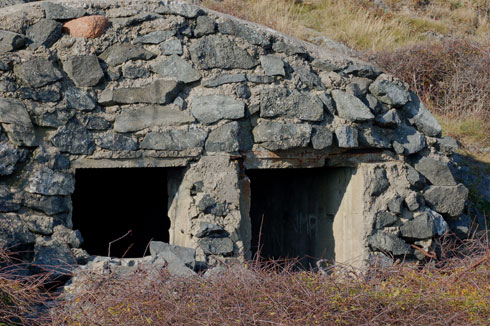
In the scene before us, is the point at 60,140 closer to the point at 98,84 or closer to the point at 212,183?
the point at 98,84

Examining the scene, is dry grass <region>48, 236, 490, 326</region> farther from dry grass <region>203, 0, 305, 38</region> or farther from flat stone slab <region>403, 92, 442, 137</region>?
dry grass <region>203, 0, 305, 38</region>

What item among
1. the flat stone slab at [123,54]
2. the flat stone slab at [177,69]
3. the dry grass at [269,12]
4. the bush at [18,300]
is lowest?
the bush at [18,300]

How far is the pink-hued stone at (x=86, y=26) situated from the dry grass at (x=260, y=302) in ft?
5.98

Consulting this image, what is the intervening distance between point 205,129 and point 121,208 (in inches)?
124

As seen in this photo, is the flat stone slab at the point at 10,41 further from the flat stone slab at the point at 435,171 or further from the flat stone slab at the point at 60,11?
the flat stone slab at the point at 435,171

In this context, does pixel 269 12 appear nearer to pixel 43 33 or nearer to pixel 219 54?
pixel 219 54

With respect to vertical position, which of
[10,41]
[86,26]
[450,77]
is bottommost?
[10,41]

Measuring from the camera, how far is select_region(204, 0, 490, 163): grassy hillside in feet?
28.4

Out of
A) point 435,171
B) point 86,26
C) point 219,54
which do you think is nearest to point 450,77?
point 435,171

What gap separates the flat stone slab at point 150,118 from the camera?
451 centimetres

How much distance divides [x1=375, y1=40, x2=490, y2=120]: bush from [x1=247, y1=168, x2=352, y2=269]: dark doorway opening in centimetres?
340

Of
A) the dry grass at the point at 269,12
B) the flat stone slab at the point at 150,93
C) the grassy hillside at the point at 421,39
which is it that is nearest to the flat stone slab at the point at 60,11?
the flat stone slab at the point at 150,93

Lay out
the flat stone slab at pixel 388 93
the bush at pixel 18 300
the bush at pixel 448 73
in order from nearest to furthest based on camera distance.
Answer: the bush at pixel 18 300
the flat stone slab at pixel 388 93
the bush at pixel 448 73

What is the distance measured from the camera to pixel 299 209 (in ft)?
20.0
